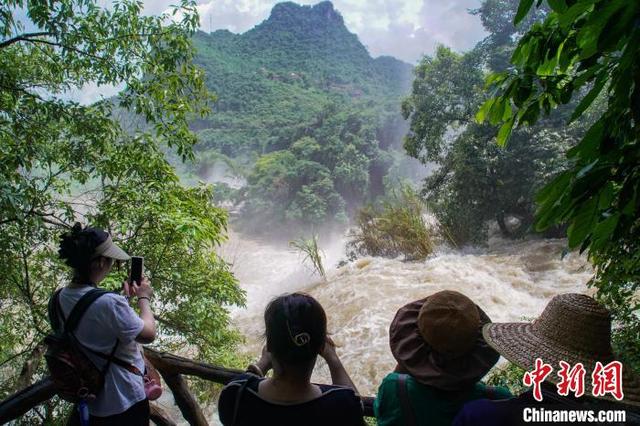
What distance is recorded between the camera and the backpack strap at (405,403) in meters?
1.08

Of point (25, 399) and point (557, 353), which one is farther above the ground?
point (557, 353)

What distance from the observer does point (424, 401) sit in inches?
42.8

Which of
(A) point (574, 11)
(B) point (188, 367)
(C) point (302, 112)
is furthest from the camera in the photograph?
(C) point (302, 112)

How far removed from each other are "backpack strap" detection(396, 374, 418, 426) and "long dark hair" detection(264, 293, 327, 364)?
24cm

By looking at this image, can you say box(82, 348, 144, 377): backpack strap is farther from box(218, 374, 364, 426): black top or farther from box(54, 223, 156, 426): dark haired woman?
box(218, 374, 364, 426): black top

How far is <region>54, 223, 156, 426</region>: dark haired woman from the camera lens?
142cm

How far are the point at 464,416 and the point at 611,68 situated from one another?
2.55 ft

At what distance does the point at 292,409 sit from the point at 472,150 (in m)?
10.4

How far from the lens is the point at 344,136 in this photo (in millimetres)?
24359

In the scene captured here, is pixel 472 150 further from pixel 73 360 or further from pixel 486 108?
pixel 73 360

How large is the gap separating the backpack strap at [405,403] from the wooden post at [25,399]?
1.53 meters

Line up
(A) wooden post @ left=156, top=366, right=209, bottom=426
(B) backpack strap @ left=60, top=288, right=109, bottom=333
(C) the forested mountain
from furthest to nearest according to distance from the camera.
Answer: (C) the forested mountain < (A) wooden post @ left=156, top=366, right=209, bottom=426 < (B) backpack strap @ left=60, top=288, right=109, bottom=333

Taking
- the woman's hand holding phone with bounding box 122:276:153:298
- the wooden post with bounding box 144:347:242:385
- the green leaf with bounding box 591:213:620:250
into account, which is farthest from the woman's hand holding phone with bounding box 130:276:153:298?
the green leaf with bounding box 591:213:620:250

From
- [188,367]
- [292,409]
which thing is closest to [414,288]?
[188,367]
